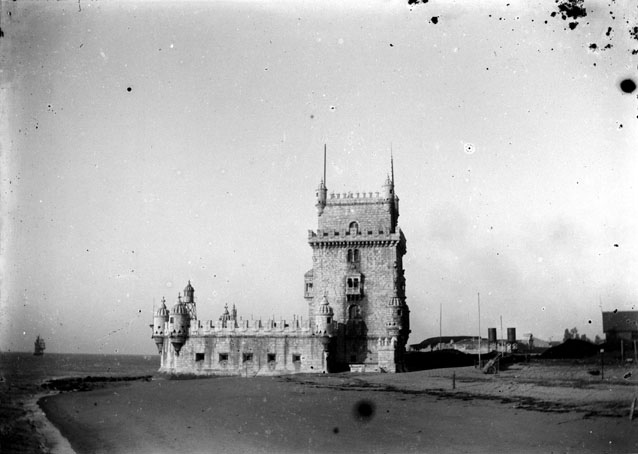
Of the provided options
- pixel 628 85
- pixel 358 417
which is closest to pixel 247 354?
pixel 358 417

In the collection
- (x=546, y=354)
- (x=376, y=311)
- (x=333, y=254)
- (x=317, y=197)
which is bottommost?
(x=546, y=354)

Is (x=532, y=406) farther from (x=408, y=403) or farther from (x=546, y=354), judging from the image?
(x=546, y=354)

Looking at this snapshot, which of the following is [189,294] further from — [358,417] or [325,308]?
[358,417]

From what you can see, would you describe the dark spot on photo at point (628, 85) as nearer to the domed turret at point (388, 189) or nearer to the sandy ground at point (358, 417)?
the sandy ground at point (358, 417)

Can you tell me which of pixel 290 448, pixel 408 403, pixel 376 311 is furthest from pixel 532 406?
pixel 376 311

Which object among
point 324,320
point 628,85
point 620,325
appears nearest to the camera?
point 628,85

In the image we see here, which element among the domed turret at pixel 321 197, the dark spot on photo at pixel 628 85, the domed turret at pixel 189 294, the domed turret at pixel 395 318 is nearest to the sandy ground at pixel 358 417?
the domed turret at pixel 395 318
